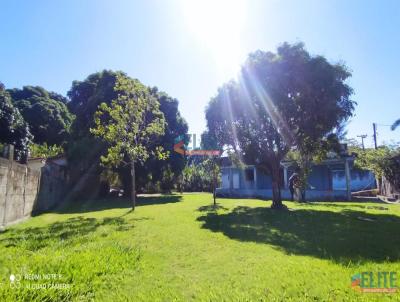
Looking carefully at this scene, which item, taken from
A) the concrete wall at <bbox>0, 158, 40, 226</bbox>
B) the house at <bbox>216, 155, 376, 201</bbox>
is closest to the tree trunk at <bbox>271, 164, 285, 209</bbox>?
the house at <bbox>216, 155, 376, 201</bbox>

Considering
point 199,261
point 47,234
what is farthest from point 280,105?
point 47,234

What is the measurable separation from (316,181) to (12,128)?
870 inches

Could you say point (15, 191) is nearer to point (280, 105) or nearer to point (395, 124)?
point (280, 105)

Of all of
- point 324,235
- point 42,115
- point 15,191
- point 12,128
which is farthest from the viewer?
point 42,115

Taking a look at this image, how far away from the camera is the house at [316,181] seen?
22.7 metres

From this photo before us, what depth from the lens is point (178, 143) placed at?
1005 inches

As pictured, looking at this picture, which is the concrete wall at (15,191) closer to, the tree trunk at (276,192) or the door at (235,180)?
the tree trunk at (276,192)

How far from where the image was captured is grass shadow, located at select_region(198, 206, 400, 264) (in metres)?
5.84

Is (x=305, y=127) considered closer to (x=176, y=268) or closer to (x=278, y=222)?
(x=278, y=222)

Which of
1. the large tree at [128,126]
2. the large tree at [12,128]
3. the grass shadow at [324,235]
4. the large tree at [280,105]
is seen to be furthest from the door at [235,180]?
the large tree at [12,128]

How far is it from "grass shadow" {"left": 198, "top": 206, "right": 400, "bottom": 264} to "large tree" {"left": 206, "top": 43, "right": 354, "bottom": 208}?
4830 millimetres

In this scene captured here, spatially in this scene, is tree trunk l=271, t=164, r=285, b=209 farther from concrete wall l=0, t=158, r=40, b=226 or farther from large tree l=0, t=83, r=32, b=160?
large tree l=0, t=83, r=32, b=160

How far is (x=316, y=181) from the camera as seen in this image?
24828mm

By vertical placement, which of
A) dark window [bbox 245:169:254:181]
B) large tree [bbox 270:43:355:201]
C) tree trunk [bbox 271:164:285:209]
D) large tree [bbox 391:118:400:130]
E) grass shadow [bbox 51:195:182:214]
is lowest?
grass shadow [bbox 51:195:182:214]
